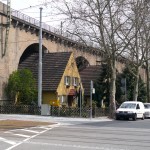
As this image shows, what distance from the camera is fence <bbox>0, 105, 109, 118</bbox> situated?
3844 centimetres

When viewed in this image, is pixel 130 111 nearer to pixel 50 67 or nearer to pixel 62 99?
pixel 62 99

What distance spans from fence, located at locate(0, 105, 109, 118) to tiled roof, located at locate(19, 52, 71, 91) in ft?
28.1

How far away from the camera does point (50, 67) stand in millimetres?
52031

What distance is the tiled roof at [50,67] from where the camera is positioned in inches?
1949

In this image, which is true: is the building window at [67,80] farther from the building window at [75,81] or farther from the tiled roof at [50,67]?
the building window at [75,81]

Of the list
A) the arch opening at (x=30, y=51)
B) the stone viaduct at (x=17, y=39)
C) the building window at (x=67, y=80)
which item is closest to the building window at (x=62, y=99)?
the building window at (x=67, y=80)

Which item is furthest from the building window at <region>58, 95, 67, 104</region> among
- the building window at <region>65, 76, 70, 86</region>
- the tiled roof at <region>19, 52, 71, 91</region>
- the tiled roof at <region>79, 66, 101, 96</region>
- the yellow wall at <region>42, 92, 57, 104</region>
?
the tiled roof at <region>79, 66, 101, 96</region>

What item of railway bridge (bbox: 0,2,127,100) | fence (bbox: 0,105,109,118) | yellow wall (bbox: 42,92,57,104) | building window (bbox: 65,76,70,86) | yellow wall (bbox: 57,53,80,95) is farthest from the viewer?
building window (bbox: 65,76,70,86)

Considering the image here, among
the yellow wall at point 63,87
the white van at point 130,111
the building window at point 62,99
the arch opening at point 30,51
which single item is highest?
the arch opening at point 30,51

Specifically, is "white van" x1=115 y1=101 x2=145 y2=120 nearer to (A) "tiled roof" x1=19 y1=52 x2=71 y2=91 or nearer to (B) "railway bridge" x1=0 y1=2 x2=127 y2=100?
(B) "railway bridge" x1=0 y1=2 x2=127 y2=100

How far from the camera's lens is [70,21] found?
40625mm

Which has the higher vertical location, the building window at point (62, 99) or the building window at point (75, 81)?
the building window at point (75, 81)

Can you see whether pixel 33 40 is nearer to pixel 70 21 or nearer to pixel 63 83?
pixel 63 83

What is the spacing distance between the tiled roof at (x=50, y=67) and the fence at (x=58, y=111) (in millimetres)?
8578
